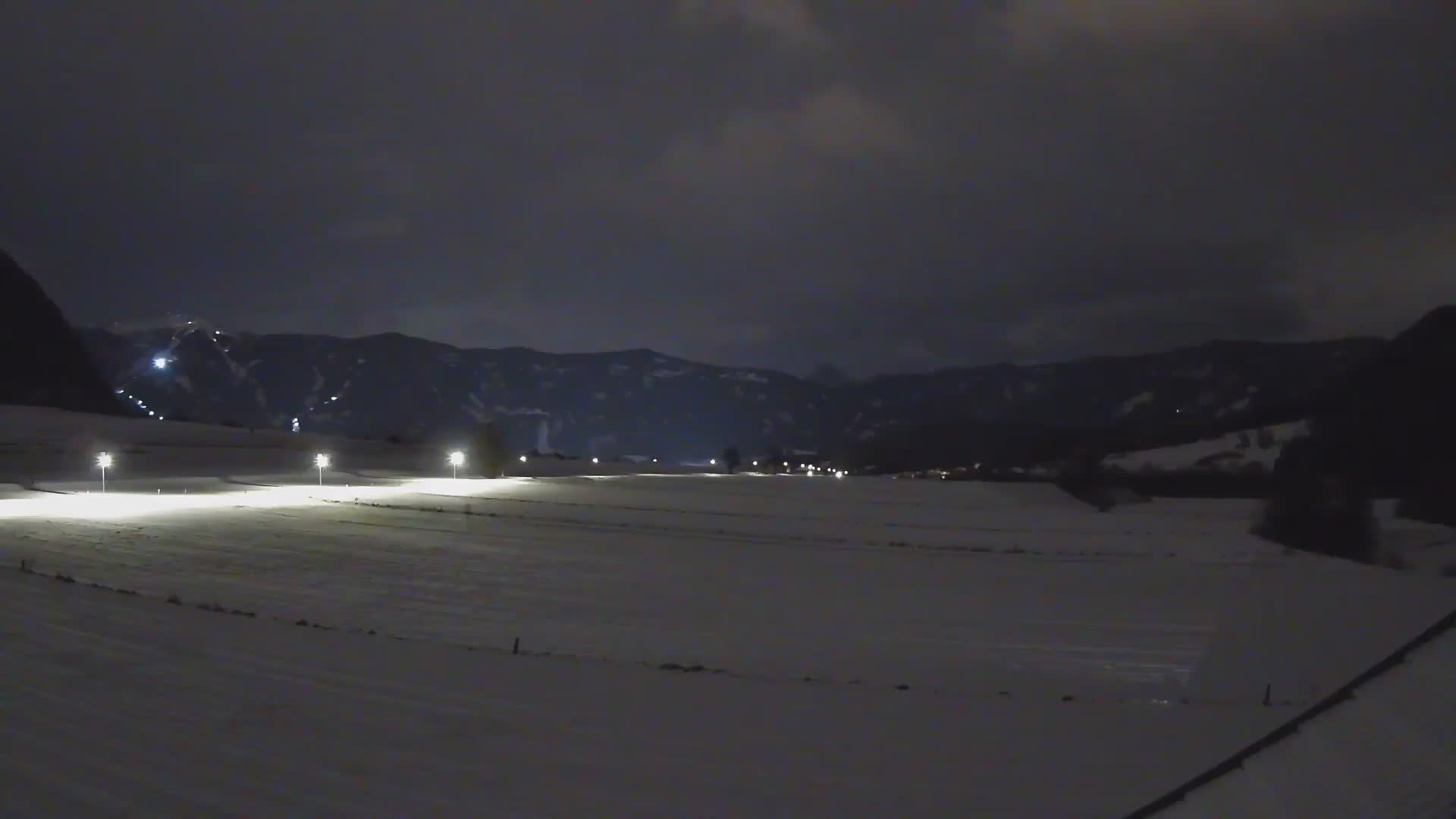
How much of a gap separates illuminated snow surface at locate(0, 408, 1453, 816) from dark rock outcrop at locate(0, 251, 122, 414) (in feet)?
288

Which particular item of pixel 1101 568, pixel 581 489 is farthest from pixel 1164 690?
pixel 581 489

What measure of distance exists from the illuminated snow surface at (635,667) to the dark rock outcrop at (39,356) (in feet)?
288

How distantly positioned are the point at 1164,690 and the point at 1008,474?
63.3m

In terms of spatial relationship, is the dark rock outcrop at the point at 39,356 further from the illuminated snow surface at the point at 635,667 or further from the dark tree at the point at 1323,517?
the dark tree at the point at 1323,517

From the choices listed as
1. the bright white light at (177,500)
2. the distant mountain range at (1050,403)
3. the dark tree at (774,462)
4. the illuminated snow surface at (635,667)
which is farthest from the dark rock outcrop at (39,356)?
the illuminated snow surface at (635,667)

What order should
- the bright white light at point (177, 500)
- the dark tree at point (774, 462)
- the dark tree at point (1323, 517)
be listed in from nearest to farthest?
the dark tree at point (1323, 517), the bright white light at point (177, 500), the dark tree at point (774, 462)

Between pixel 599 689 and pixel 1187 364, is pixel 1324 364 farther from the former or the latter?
pixel 599 689

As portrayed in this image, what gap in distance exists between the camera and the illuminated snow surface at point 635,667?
743 cm

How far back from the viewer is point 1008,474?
2854 inches

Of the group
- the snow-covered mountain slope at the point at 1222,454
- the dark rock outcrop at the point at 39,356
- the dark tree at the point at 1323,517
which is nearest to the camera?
the dark tree at the point at 1323,517

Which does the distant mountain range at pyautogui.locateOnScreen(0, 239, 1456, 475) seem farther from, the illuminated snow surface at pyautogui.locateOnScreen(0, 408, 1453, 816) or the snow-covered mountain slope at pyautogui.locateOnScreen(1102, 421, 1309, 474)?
the illuminated snow surface at pyautogui.locateOnScreen(0, 408, 1453, 816)

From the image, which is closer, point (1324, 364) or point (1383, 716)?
point (1383, 716)

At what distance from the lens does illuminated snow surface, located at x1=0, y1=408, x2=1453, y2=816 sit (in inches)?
293

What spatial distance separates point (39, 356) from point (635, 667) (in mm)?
120451
